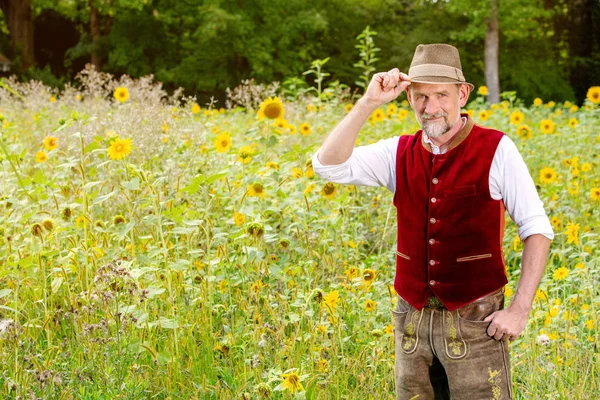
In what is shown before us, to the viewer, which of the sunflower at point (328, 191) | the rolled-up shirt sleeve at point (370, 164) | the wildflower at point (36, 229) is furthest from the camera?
the sunflower at point (328, 191)

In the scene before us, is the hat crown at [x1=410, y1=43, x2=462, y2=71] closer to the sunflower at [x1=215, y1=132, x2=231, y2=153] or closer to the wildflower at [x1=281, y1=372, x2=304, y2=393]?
the wildflower at [x1=281, y1=372, x2=304, y2=393]

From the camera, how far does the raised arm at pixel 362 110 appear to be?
7.66 ft

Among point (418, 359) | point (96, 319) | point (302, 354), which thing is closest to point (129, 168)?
point (96, 319)

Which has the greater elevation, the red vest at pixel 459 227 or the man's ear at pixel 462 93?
the man's ear at pixel 462 93

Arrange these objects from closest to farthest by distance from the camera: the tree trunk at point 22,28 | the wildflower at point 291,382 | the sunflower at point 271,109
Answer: the wildflower at point 291,382
the sunflower at point 271,109
the tree trunk at point 22,28

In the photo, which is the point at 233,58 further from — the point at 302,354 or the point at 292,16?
the point at 302,354

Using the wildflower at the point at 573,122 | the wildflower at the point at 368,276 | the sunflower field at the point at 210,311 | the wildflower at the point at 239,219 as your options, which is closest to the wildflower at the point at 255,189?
the sunflower field at the point at 210,311

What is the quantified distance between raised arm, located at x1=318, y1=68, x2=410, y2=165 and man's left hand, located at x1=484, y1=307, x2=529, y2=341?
2.29ft

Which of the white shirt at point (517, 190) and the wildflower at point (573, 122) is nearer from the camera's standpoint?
the white shirt at point (517, 190)

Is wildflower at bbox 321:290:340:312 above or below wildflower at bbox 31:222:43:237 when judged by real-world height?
below

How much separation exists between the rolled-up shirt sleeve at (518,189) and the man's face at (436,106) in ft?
0.58

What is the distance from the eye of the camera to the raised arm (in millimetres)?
2336

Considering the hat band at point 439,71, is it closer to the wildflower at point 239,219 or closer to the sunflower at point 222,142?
the wildflower at point 239,219

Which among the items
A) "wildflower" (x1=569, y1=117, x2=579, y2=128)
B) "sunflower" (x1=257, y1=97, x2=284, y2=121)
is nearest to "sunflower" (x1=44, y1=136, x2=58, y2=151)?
"sunflower" (x1=257, y1=97, x2=284, y2=121)
